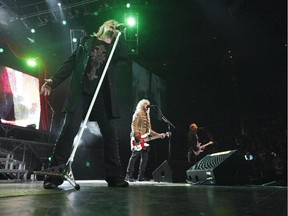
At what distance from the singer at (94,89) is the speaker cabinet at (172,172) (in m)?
3.08

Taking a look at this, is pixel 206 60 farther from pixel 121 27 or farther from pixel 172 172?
pixel 121 27

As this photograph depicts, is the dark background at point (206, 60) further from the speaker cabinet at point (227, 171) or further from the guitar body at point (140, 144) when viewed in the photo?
the speaker cabinet at point (227, 171)

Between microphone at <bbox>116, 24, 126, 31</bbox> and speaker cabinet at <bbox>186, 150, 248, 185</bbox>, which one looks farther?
speaker cabinet at <bbox>186, 150, 248, 185</bbox>

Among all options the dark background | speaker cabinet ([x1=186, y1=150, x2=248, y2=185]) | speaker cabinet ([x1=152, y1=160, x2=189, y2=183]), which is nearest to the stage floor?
speaker cabinet ([x1=186, y1=150, x2=248, y2=185])

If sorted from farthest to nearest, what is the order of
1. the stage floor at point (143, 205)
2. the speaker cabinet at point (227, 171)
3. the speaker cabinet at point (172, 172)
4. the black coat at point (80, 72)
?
the speaker cabinet at point (172, 172), the speaker cabinet at point (227, 171), the black coat at point (80, 72), the stage floor at point (143, 205)

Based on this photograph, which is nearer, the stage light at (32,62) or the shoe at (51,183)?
the shoe at (51,183)

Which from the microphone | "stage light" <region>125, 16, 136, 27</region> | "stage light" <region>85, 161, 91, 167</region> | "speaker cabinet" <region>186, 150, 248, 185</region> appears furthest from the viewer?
"stage light" <region>125, 16, 136, 27</region>

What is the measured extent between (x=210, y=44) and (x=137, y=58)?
2.76 metres

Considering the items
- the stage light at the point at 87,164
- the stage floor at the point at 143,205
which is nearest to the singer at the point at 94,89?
the stage floor at the point at 143,205

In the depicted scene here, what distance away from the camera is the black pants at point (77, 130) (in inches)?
108

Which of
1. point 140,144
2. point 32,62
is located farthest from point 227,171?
point 32,62

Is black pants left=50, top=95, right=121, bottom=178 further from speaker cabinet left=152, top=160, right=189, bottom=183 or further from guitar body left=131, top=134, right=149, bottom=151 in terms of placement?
guitar body left=131, top=134, right=149, bottom=151

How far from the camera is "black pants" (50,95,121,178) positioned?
2.74 metres

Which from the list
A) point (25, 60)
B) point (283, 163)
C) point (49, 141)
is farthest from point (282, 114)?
point (25, 60)
